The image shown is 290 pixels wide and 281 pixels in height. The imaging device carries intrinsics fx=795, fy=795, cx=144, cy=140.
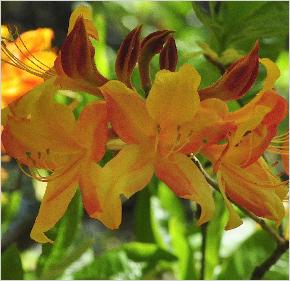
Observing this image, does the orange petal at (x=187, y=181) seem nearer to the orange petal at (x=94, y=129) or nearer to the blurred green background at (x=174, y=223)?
the orange petal at (x=94, y=129)

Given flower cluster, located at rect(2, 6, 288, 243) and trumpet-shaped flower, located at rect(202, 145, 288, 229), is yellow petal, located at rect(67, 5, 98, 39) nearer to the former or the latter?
flower cluster, located at rect(2, 6, 288, 243)

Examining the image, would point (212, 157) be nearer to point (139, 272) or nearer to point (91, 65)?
point (91, 65)

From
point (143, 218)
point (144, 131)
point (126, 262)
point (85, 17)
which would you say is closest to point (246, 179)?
point (144, 131)

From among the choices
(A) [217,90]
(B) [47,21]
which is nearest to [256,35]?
(A) [217,90]

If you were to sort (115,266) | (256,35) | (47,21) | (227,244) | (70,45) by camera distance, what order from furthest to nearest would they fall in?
1. (47,21)
2. (227,244)
3. (115,266)
4. (256,35)
5. (70,45)

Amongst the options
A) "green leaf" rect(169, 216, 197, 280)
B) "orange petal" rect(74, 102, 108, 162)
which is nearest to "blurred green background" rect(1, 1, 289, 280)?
"green leaf" rect(169, 216, 197, 280)

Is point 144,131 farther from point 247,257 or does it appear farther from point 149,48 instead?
point 247,257
